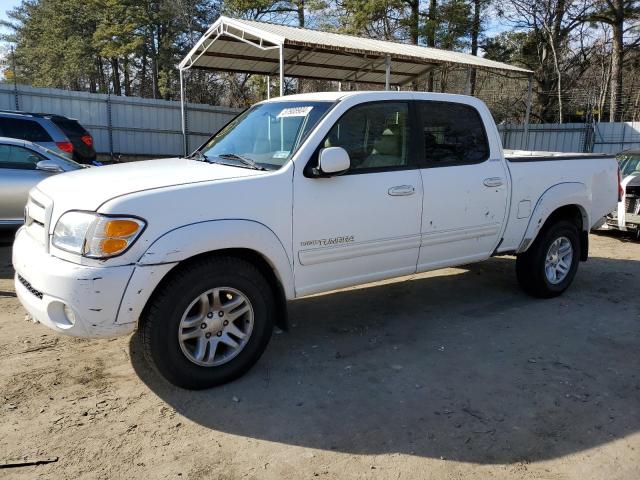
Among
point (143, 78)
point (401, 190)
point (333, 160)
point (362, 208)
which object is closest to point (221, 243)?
point (333, 160)

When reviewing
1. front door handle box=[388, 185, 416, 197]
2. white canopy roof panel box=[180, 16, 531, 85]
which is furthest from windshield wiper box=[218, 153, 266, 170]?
white canopy roof panel box=[180, 16, 531, 85]

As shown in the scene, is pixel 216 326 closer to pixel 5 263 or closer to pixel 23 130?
pixel 5 263

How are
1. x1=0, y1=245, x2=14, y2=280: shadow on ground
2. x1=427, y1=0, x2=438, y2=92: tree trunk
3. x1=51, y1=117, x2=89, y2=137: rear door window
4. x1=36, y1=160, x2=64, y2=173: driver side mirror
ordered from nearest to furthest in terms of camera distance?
x1=0, y1=245, x2=14, y2=280: shadow on ground → x1=36, y1=160, x2=64, y2=173: driver side mirror → x1=51, y1=117, x2=89, y2=137: rear door window → x1=427, y1=0, x2=438, y2=92: tree trunk

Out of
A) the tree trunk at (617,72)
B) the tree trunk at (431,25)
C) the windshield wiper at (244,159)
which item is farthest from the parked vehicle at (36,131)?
the tree trunk at (617,72)

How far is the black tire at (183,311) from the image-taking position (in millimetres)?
3262

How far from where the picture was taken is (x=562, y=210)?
566cm

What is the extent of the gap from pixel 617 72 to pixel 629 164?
A: 46.0 feet

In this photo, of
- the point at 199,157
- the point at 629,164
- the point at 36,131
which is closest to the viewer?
the point at 199,157

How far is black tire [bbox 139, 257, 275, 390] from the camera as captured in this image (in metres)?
3.26

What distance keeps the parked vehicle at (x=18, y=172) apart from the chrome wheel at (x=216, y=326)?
506cm

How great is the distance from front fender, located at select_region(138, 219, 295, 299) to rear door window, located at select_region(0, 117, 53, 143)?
8.66m

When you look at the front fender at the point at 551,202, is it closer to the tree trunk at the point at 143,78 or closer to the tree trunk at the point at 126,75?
the tree trunk at the point at 143,78

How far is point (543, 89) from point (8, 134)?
2513cm

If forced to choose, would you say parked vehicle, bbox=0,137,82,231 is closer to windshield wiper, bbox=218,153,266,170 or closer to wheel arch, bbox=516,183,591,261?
windshield wiper, bbox=218,153,266,170
